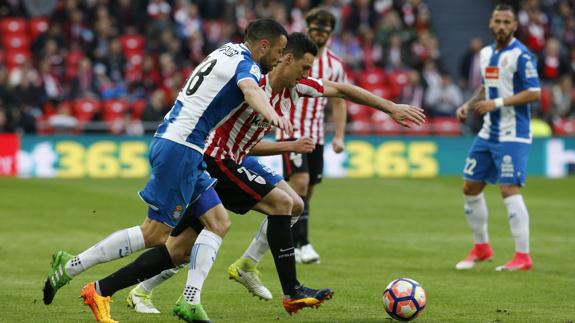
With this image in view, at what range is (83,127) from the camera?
931 inches

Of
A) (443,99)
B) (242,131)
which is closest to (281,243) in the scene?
(242,131)

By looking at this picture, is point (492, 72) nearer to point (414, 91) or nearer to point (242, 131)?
point (242, 131)

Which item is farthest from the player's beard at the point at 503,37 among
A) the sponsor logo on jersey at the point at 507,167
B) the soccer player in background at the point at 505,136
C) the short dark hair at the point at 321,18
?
the short dark hair at the point at 321,18

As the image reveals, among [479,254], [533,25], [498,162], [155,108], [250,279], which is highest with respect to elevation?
[533,25]

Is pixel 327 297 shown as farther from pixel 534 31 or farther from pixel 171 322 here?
pixel 534 31

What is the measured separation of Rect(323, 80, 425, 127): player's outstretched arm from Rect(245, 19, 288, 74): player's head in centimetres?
76

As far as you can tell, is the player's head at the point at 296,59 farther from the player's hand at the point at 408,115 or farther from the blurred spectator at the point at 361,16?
the blurred spectator at the point at 361,16

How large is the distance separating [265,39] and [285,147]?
1.01 m

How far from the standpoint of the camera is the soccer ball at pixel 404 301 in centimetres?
774

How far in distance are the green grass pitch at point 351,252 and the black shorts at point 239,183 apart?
85cm

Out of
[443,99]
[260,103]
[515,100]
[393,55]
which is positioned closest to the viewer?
[260,103]

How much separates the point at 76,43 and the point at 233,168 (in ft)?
61.7

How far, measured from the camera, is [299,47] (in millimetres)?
→ 8203

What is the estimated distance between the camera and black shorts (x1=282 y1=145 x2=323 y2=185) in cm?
1153
